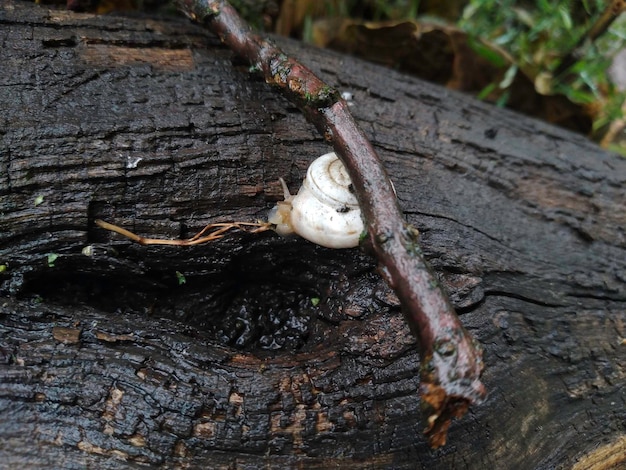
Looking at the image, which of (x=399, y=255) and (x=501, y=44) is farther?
(x=501, y=44)

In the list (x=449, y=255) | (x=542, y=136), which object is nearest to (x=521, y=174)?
(x=542, y=136)

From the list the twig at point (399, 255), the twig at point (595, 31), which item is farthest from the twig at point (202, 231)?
the twig at point (595, 31)

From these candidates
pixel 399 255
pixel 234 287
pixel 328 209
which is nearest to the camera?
pixel 399 255

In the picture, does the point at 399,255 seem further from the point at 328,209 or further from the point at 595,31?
the point at 595,31

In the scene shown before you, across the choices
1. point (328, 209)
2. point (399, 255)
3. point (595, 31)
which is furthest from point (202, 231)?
point (595, 31)

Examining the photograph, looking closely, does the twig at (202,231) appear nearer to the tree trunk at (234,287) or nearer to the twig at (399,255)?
the tree trunk at (234,287)

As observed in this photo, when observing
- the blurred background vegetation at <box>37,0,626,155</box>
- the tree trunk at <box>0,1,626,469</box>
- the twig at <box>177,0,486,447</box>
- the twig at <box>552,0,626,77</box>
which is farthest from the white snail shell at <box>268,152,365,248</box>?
the twig at <box>552,0,626,77</box>
